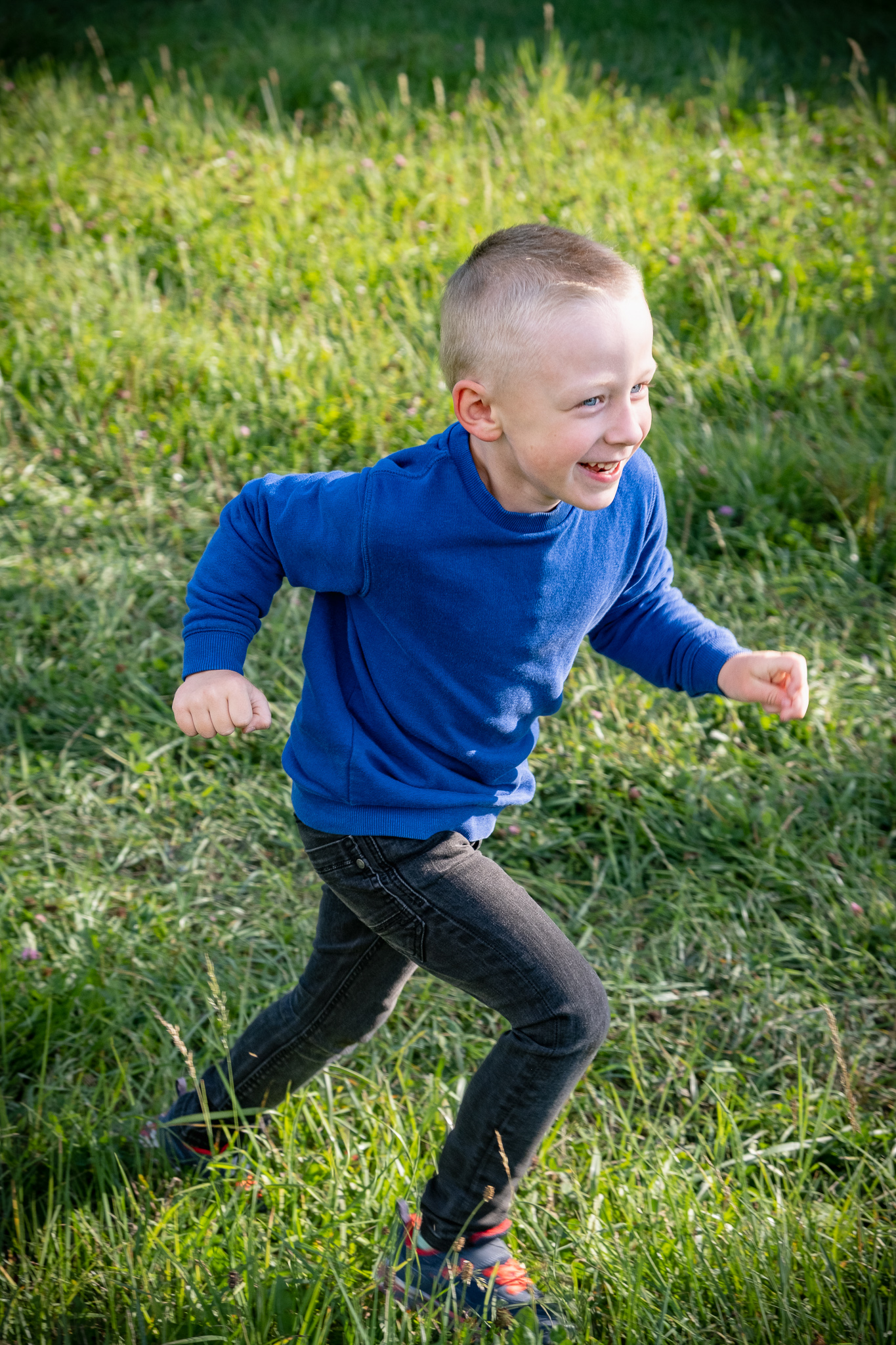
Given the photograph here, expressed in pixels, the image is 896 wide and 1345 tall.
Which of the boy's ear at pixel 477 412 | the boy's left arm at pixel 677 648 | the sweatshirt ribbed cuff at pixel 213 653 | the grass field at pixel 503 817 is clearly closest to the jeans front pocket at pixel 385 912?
the sweatshirt ribbed cuff at pixel 213 653

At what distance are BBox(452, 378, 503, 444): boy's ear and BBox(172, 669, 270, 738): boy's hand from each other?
19.9 inches

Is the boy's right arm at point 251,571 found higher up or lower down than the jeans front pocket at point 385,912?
higher up

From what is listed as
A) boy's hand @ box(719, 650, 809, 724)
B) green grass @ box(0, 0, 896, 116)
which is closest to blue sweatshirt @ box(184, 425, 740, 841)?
boy's hand @ box(719, 650, 809, 724)

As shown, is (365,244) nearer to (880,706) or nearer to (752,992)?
(880,706)

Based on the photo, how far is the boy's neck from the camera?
5.35 feet

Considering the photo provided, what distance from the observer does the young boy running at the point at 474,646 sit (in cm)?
156

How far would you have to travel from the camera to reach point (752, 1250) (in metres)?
1.70

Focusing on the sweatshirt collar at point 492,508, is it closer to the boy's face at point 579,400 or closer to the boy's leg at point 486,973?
the boy's face at point 579,400

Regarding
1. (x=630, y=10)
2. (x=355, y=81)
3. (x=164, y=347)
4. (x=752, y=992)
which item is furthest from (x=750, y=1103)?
(x=630, y=10)

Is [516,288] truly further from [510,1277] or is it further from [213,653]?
[510,1277]

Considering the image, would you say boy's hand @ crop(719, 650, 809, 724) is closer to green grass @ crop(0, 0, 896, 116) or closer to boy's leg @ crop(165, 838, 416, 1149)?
boy's leg @ crop(165, 838, 416, 1149)

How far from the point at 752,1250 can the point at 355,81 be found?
619 centimetres

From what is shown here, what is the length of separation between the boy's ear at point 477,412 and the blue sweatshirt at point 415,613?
0.16ft

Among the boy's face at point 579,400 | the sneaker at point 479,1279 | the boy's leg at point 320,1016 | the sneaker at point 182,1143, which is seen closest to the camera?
the boy's face at point 579,400
